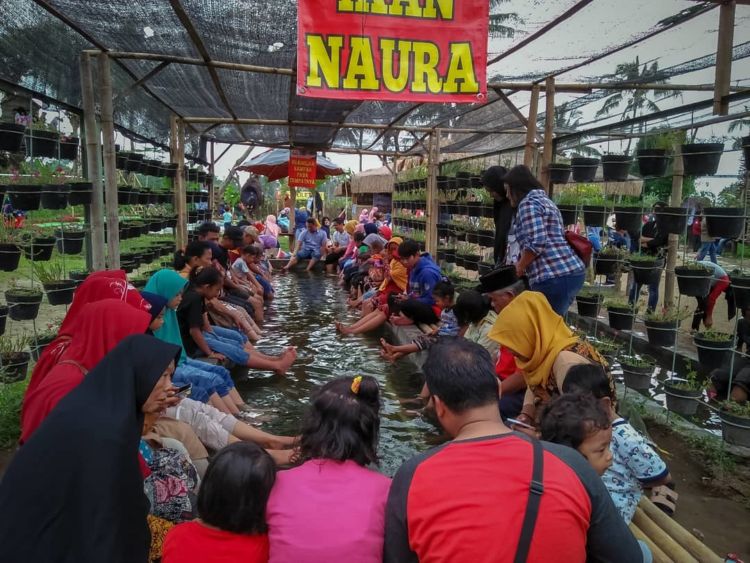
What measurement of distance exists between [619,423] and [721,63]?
9.34ft

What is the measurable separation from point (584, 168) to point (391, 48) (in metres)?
2.21

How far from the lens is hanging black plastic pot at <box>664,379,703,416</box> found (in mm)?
3834

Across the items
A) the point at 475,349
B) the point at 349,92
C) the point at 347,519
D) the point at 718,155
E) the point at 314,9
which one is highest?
the point at 314,9

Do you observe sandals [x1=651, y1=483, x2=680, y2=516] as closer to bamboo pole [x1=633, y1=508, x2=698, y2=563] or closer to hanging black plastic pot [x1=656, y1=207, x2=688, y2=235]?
bamboo pole [x1=633, y1=508, x2=698, y2=563]

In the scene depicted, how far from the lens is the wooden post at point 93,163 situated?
16.9 ft

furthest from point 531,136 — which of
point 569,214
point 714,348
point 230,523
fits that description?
point 230,523

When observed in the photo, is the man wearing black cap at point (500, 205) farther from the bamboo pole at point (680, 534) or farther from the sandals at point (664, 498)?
the bamboo pole at point (680, 534)

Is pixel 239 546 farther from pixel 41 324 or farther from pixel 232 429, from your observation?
pixel 41 324

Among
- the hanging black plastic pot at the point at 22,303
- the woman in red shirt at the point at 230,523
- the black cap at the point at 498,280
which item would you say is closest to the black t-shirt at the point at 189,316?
the hanging black plastic pot at the point at 22,303

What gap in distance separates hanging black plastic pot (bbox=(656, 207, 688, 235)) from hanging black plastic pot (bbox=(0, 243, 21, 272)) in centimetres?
497

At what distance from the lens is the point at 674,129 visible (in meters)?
4.58

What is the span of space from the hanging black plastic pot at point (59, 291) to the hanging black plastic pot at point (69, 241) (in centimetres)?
43

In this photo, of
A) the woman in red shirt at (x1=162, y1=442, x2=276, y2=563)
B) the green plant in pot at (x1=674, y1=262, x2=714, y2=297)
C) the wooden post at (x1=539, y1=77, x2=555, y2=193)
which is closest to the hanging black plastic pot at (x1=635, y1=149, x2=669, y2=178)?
the green plant in pot at (x1=674, y1=262, x2=714, y2=297)

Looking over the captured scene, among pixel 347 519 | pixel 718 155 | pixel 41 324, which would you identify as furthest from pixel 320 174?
pixel 347 519
